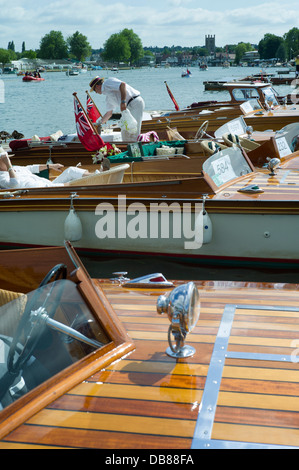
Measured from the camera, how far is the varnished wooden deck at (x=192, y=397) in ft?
5.84

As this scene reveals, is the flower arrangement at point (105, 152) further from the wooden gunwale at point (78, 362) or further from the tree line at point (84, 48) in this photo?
the tree line at point (84, 48)

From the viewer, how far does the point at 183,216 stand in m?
5.70

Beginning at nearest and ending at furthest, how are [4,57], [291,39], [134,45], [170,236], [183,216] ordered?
[183,216] < [170,236] < [291,39] < [4,57] < [134,45]

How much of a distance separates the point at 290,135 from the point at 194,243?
314 cm

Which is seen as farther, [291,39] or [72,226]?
[291,39]

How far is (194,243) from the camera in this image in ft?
18.9

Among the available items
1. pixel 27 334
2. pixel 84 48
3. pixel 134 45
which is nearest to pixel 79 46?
Answer: pixel 84 48

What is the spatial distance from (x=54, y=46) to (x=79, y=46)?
6.97 meters

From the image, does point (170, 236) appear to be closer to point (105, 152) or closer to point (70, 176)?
point (70, 176)

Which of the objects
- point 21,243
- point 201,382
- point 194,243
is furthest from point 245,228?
point 201,382

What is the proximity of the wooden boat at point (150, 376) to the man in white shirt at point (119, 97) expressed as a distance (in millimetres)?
6152

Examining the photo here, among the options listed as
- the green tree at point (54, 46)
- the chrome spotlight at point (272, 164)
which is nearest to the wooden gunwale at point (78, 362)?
the chrome spotlight at point (272, 164)

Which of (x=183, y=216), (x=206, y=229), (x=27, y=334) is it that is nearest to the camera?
(x=27, y=334)

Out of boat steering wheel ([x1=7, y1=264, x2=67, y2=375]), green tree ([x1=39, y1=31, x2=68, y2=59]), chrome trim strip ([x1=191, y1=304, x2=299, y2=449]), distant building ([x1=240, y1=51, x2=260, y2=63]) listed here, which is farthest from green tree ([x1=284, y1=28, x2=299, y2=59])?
boat steering wheel ([x1=7, y1=264, x2=67, y2=375])
